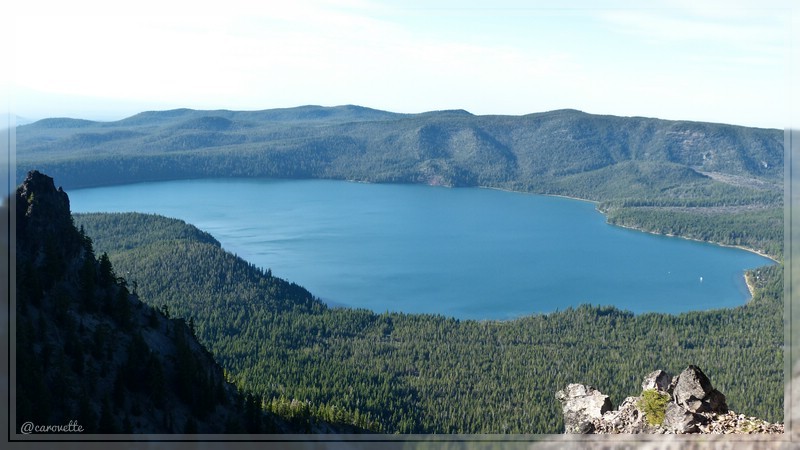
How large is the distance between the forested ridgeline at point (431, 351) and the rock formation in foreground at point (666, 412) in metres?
17.1

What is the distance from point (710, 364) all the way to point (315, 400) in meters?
44.8

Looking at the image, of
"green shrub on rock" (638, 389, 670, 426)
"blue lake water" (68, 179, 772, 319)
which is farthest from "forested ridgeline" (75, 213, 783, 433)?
"green shrub on rock" (638, 389, 670, 426)

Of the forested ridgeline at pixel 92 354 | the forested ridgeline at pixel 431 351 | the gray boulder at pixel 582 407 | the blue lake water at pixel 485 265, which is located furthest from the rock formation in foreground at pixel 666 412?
the blue lake water at pixel 485 265

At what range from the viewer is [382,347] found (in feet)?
254

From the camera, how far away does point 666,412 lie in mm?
18703

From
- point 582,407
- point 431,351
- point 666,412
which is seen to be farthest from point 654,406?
point 431,351

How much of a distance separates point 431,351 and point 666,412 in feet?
191

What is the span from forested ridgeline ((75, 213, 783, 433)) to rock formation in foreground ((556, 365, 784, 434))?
17.1 meters

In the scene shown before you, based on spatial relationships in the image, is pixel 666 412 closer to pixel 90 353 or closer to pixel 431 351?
pixel 90 353

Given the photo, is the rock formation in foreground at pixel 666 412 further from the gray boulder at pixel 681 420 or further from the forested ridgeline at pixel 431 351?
the forested ridgeline at pixel 431 351

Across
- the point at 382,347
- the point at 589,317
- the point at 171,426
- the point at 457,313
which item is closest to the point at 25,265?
the point at 171,426

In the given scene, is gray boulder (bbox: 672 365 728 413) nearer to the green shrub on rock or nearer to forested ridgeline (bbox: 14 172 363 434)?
the green shrub on rock

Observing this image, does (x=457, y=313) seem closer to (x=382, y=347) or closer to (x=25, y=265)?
(x=382, y=347)

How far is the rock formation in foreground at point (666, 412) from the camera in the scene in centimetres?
1636
